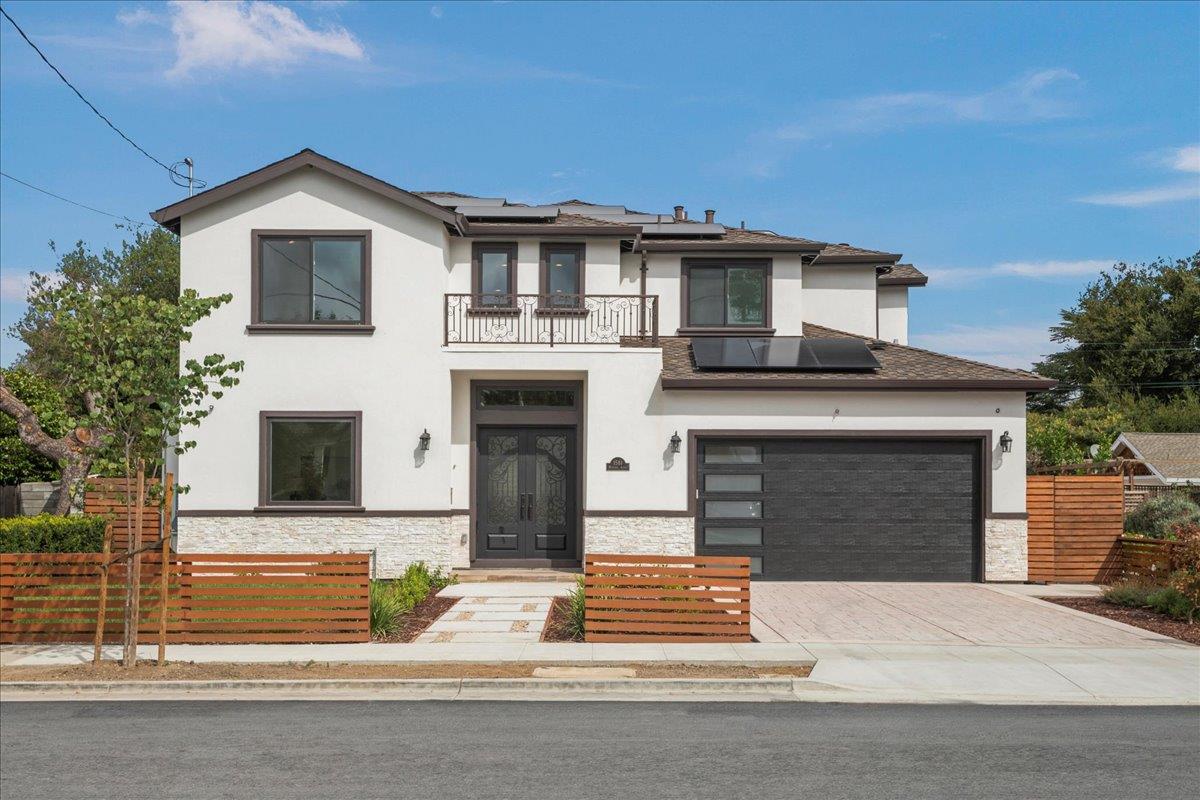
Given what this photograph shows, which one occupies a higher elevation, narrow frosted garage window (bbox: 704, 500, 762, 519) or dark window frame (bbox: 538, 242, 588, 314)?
dark window frame (bbox: 538, 242, 588, 314)

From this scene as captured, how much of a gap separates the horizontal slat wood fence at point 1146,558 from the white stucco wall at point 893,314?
25.0 ft

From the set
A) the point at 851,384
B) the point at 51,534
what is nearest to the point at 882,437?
the point at 851,384

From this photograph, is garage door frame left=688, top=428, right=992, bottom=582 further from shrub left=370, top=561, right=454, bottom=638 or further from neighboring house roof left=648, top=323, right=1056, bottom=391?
shrub left=370, top=561, right=454, bottom=638

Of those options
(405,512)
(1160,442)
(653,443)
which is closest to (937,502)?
(653,443)

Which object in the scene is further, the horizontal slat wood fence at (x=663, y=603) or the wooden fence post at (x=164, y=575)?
the horizontal slat wood fence at (x=663, y=603)

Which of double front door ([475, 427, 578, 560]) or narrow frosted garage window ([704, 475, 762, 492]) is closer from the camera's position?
narrow frosted garage window ([704, 475, 762, 492])

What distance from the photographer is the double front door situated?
18031 mm

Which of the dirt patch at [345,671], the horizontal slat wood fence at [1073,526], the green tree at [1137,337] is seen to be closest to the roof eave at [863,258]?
the horizontal slat wood fence at [1073,526]

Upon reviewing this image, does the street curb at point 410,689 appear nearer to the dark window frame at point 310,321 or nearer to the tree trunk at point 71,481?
the dark window frame at point 310,321

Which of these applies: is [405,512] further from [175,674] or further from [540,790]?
[540,790]

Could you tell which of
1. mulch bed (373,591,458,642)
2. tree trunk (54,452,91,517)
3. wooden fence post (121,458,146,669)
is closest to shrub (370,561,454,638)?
mulch bed (373,591,458,642)

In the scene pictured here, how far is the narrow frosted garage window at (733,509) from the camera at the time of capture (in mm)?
17297

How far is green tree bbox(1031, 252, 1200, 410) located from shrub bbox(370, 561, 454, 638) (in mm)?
44574

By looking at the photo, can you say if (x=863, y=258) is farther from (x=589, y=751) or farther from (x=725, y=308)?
(x=589, y=751)
